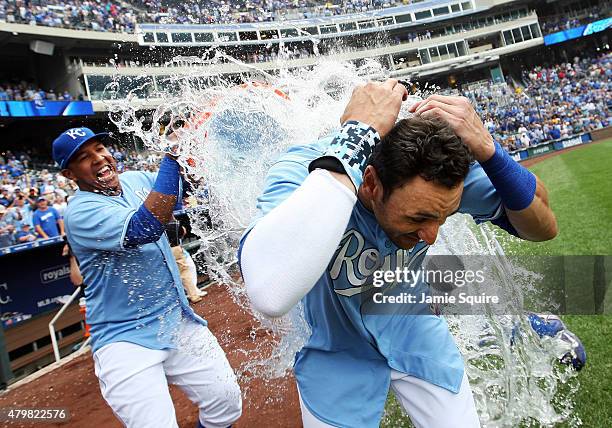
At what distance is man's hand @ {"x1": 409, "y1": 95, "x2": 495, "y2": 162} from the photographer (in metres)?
1.63

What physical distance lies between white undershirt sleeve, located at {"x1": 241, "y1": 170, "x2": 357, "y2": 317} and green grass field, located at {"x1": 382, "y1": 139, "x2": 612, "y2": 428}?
249cm

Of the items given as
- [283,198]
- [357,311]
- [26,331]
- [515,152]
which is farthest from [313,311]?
[515,152]

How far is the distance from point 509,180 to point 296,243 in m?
0.95

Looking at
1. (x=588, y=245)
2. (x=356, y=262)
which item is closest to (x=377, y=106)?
(x=356, y=262)

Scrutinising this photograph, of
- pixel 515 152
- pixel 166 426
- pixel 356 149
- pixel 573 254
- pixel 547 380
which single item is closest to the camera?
pixel 356 149

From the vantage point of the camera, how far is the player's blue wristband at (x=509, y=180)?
171 centimetres

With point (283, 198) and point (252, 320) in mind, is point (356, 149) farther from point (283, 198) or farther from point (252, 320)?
point (252, 320)

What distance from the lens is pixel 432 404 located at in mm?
1935

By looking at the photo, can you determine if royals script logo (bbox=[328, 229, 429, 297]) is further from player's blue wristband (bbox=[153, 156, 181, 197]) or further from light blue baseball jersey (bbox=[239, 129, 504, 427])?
player's blue wristband (bbox=[153, 156, 181, 197])

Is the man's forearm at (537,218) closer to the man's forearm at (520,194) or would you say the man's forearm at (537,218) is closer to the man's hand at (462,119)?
the man's forearm at (520,194)

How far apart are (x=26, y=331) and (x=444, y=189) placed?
28.7ft

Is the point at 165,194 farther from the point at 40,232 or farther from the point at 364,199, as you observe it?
the point at 40,232

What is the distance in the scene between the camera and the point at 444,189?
150 cm

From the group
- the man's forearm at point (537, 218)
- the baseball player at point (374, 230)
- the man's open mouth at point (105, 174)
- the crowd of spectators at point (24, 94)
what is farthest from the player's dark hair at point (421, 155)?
the crowd of spectators at point (24, 94)
